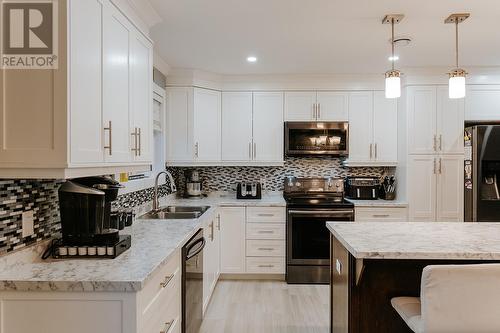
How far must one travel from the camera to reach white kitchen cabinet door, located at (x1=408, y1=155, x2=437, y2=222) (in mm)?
4012

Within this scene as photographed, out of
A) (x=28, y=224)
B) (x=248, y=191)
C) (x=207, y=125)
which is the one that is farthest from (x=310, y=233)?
(x=28, y=224)

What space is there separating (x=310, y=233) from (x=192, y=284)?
1.87 metres

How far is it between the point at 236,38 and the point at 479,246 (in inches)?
92.5

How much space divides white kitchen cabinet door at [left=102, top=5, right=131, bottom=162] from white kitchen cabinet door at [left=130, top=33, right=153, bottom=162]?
0.09m

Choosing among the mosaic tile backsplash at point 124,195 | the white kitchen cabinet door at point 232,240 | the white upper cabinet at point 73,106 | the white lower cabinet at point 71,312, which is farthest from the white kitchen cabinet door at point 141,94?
the white kitchen cabinet door at point 232,240

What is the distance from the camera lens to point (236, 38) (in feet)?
10.1

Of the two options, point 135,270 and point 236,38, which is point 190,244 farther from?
point 236,38

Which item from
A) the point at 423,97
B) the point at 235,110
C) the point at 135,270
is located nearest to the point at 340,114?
the point at 423,97

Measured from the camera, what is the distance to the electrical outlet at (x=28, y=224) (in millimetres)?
1706

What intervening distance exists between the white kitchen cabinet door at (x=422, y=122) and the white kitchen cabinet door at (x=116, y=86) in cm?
323

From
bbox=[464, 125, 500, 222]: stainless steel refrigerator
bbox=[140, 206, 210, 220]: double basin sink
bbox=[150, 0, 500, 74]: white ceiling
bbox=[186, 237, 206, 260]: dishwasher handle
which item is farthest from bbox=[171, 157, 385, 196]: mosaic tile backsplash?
bbox=[186, 237, 206, 260]: dishwasher handle

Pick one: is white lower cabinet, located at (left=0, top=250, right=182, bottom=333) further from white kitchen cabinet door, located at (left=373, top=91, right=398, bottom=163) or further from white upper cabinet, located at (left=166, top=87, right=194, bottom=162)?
white kitchen cabinet door, located at (left=373, top=91, right=398, bottom=163)

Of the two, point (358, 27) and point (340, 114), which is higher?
point (358, 27)

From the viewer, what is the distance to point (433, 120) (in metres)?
4.05
